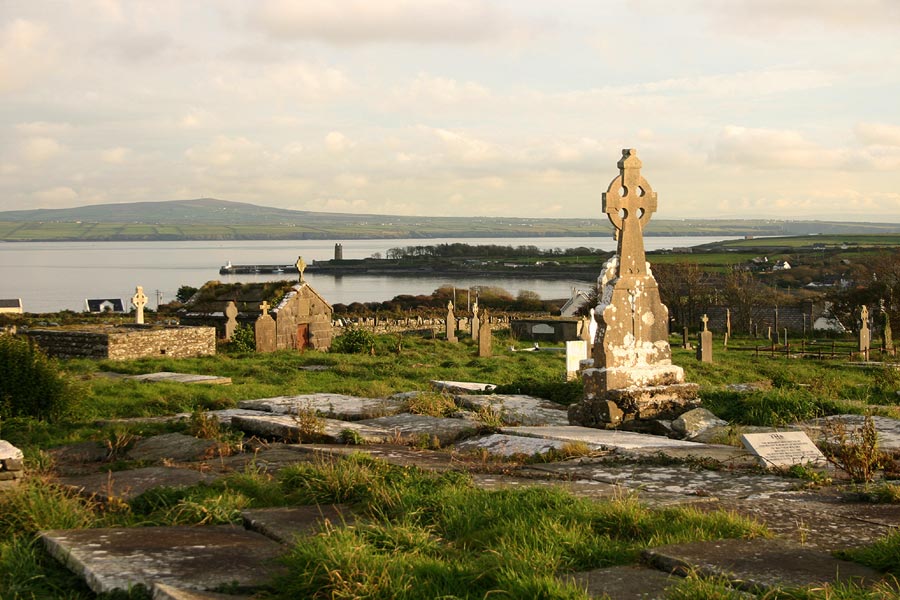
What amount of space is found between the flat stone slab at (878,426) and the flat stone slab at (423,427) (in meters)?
3.52

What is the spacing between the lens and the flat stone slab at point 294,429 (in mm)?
8883

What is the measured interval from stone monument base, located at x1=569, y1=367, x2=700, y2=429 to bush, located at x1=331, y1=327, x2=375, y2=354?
16.5 m

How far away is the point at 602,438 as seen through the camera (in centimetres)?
900

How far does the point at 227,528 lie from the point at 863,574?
340cm

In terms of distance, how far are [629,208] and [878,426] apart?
3.88m

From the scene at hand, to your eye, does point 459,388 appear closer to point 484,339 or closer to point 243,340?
point 484,339

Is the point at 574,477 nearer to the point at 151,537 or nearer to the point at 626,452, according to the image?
the point at 626,452

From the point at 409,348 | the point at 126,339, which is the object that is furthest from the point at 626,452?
the point at 409,348

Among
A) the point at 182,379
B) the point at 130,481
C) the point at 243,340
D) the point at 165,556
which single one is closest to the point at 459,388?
the point at 182,379

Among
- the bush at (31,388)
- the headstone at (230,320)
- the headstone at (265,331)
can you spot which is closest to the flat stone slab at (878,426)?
the bush at (31,388)

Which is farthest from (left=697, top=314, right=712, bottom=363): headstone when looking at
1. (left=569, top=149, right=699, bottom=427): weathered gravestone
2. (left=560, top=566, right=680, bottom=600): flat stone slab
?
(left=560, top=566, right=680, bottom=600): flat stone slab

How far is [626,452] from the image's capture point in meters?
8.00

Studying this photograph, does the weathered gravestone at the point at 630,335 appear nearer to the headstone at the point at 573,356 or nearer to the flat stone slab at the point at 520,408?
the flat stone slab at the point at 520,408

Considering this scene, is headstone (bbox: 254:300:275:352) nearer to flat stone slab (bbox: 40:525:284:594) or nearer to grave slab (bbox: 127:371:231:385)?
grave slab (bbox: 127:371:231:385)
